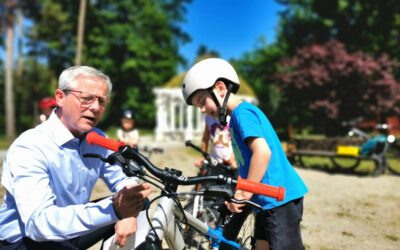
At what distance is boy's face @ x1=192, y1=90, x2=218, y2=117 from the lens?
2.79 metres

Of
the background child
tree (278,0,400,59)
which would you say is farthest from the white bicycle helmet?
tree (278,0,400,59)

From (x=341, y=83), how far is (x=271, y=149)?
2043 cm

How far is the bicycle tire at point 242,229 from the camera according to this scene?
2834mm

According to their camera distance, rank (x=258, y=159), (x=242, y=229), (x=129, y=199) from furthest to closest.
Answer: (x=242, y=229) → (x=258, y=159) → (x=129, y=199)

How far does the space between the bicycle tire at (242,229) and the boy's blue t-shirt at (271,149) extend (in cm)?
18

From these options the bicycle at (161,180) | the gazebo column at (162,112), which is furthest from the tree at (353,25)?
the bicycle at (161,180)

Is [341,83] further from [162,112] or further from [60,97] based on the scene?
[60,97]

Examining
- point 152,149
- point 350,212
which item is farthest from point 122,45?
point 152,149

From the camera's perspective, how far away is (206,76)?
8.96 feet

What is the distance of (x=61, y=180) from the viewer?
219 cm

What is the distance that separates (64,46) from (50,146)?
1546 inches

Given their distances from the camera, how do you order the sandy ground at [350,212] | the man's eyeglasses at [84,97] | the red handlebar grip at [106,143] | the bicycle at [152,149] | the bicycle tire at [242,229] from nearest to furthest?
the red handlebar grip at [106,143]
the man's eyeglasses at [84,97]
the bicycle tire at [242,229]
the bicycle at [152,149]
the sandy ground at [350,212]

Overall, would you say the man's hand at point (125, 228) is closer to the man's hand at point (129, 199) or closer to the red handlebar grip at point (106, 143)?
the man's hand at point (129, 199)

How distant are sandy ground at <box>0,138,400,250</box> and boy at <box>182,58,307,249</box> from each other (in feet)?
7.71
